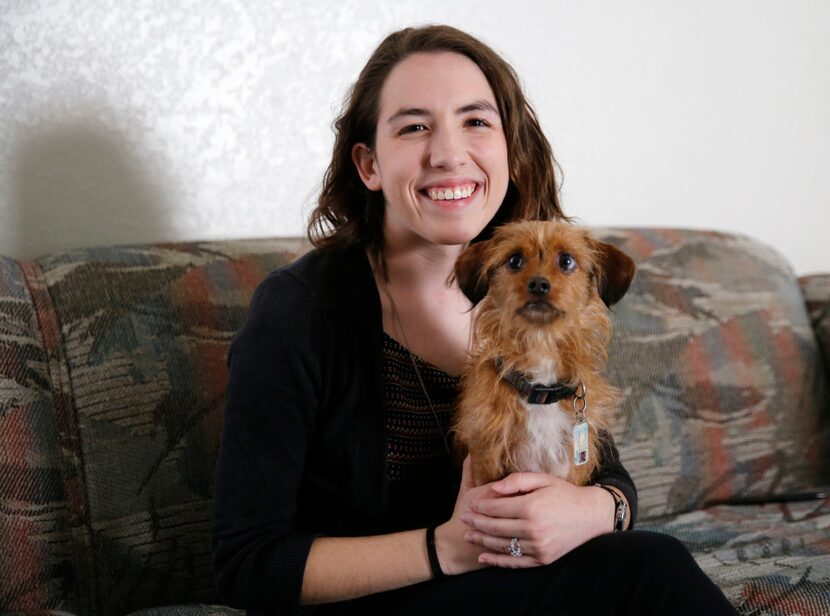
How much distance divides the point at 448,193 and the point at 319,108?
0.91 meters

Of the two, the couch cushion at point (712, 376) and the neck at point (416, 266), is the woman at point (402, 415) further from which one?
the couch cushion at point (712, 376)

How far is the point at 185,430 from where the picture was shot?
180 cm

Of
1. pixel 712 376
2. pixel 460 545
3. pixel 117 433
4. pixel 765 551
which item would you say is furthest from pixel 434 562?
pixel 712 376

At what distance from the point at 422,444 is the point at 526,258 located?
0.41 m

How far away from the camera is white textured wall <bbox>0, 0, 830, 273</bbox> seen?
2.02 m

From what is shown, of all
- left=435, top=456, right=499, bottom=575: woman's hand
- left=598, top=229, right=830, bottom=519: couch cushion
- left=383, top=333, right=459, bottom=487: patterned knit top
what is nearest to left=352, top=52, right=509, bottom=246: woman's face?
left=383, top=333, right=459, bottom=487: patterned knit top

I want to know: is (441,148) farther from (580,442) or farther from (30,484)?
(30,484)

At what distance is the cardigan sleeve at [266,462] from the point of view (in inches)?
55.5

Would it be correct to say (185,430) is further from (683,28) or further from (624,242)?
(683,28)

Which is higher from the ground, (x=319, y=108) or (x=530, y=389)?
(x=319, y=108)

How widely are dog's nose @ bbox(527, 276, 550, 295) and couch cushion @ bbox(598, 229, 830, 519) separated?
947 mm

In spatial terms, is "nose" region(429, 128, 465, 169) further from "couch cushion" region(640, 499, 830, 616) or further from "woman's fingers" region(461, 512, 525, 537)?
"couch cushion" region(640, 499, 830, 616)

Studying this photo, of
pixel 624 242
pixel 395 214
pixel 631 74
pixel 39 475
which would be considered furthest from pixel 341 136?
pixel 631 74

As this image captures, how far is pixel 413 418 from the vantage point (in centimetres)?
158
